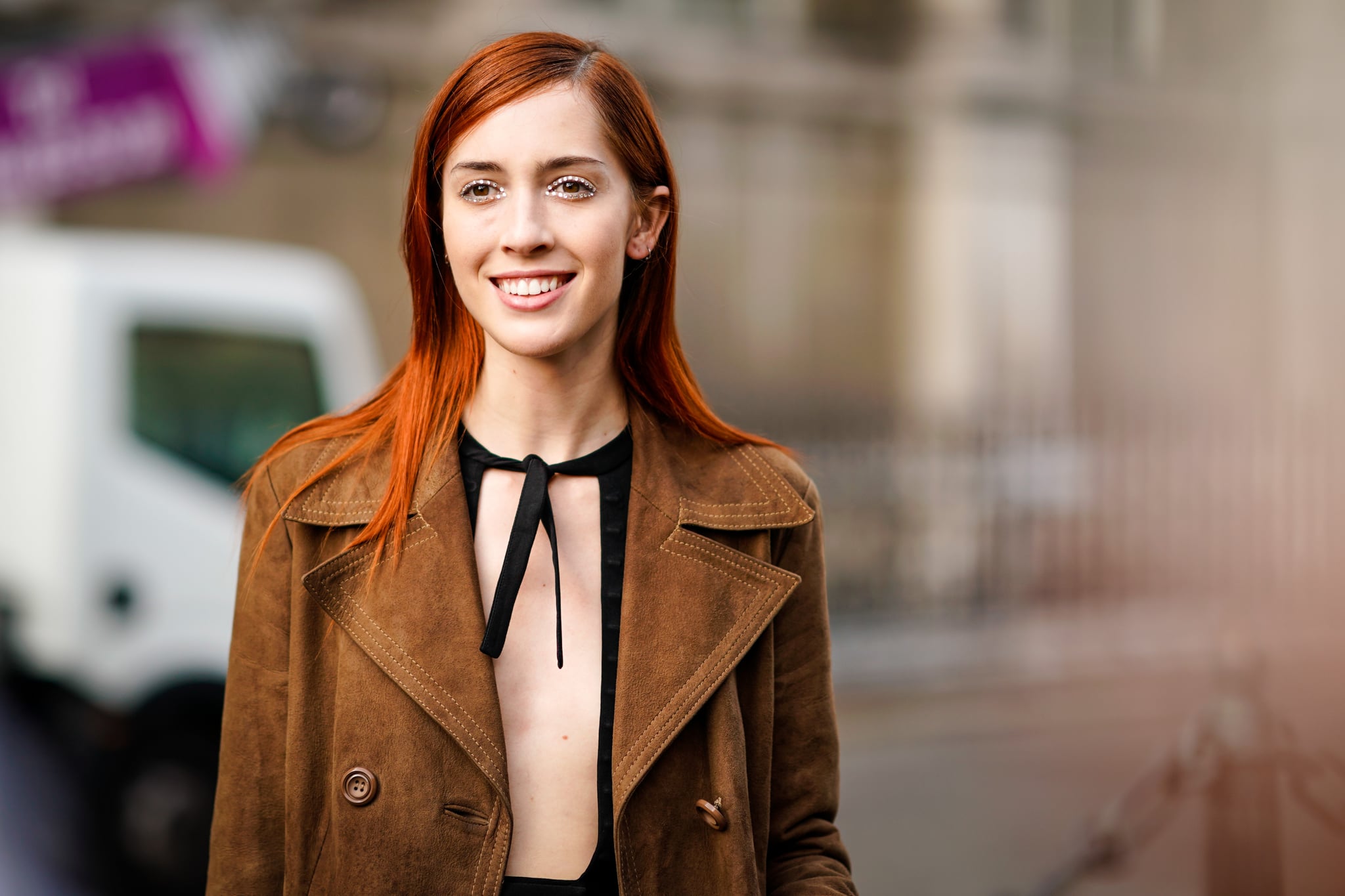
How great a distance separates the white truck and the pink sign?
3.36 meters

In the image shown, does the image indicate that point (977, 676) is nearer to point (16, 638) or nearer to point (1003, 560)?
point (1003, 560)

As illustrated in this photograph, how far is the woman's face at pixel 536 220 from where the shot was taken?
1.59 m

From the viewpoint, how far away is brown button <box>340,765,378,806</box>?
5.19ft

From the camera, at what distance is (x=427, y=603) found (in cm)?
163

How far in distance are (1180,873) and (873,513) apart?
3582 millimetres

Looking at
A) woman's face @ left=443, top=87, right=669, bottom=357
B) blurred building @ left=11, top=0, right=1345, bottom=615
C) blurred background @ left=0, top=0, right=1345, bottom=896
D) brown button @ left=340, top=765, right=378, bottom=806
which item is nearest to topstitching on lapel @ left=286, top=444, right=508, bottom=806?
brown button @ left=340, top=765, right=378, bottom=806

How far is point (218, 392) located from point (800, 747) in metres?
3.71

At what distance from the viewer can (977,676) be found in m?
7.82

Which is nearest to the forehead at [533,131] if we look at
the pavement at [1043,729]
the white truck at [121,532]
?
the pavement at [1043,729]

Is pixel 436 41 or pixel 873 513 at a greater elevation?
pixel 436 41

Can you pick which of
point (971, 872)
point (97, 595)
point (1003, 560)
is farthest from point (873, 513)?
point (97, 595)

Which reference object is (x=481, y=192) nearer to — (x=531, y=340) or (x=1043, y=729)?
(x=531, y=340)

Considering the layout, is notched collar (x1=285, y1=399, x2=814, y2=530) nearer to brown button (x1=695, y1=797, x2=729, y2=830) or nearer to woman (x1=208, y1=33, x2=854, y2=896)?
woman (x1=208, y1=33, x2=854, y2=896)

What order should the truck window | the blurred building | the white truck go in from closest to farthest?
the white truck
the truck window
the blurred building
